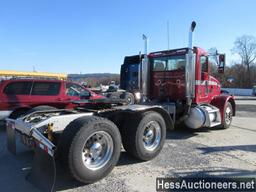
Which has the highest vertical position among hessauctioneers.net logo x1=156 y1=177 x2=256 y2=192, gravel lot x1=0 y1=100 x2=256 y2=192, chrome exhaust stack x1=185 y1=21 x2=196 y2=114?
chrome exhaust stack x1=185 y1=21 x2=196 y2=114

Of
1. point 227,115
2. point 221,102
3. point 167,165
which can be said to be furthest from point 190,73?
point 167,165

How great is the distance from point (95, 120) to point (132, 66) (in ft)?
33.7

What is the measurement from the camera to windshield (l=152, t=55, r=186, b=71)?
838 centimetres

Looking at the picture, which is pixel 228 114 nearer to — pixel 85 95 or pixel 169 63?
pixel 169 63

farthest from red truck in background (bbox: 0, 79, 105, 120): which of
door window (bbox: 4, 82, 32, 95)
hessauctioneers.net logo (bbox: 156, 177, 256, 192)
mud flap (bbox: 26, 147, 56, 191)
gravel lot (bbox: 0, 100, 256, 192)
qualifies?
hessauctioneers.net logo (bbox: 156, 177, 256, 192)

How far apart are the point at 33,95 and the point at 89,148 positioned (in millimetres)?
5247

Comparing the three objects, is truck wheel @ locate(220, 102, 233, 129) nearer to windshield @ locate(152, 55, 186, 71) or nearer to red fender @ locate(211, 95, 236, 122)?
red fender @ locate(211, 95, 236, 122)

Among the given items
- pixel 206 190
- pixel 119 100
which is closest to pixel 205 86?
pixel 119 100

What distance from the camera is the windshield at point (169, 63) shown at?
330 inches

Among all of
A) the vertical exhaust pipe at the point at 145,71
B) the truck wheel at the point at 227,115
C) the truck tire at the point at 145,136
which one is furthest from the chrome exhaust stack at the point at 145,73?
the truck tire at the point at 145,136

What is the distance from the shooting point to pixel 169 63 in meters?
8.79

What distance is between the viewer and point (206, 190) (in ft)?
13.9

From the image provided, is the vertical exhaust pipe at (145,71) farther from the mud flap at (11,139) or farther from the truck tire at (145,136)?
the mud flap at (11,139)

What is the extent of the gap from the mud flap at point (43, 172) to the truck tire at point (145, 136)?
68.6 inches
